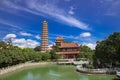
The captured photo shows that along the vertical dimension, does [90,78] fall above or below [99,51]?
below

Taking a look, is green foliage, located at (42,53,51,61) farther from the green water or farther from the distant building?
the green water

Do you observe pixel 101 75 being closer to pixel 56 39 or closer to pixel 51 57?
pixel 51 57

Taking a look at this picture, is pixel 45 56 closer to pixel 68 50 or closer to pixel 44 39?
pixel 68 50

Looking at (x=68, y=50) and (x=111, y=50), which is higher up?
(x=68, y=50)

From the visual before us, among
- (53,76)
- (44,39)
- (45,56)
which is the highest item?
(44,39)

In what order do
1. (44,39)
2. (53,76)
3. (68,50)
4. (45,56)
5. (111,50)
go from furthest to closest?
1. (44,39)
2. (68,50)
3. (45,56)
4. (111,50)
5. (53,76)

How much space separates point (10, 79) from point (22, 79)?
1776mm

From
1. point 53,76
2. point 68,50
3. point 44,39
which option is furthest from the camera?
point 44,39

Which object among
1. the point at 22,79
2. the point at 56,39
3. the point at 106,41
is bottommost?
the point at 22,79

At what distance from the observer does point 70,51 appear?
72.8 metres

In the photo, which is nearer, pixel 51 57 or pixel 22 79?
pixel 22 79

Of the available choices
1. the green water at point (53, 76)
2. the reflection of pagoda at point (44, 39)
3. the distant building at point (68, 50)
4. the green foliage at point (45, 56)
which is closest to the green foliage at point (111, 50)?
the green water at point (53, 76)

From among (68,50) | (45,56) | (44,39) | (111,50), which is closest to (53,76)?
(111,50)

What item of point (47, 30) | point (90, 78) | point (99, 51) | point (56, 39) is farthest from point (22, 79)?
point (47, 30)
